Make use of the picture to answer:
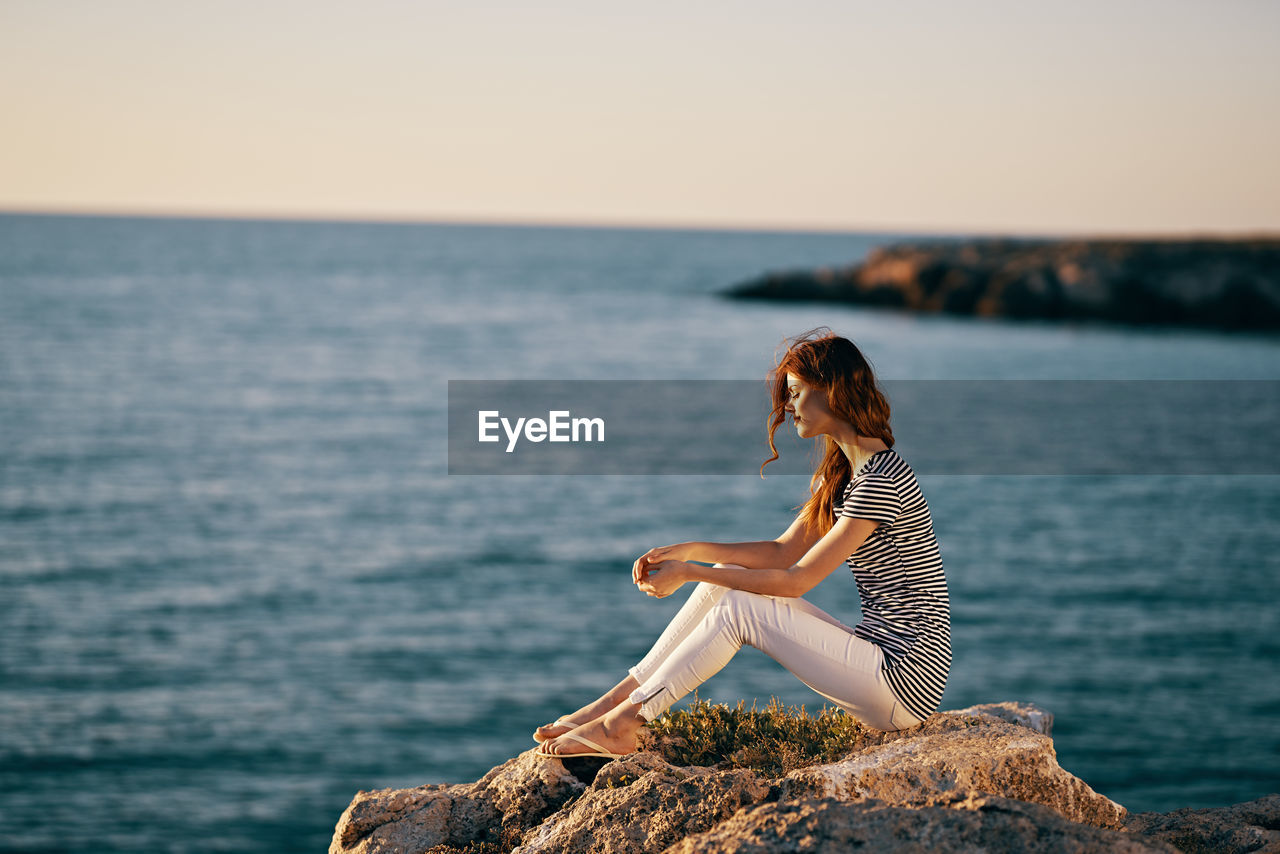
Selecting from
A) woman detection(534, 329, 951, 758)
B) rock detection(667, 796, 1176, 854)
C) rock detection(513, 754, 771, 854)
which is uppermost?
woman detection(534, 329, 951, 758)

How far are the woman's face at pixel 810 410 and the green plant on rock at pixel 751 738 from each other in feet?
4.85

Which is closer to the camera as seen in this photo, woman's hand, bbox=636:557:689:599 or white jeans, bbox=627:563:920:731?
white jeans, bbox=627:563:920:731

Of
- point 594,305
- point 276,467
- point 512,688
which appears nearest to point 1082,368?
point 276,467

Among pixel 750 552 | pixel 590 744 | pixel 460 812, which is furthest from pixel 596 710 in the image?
pixel 750 552

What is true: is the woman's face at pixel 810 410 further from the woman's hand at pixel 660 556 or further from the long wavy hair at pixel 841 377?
the woman's hand at pixel 660 556

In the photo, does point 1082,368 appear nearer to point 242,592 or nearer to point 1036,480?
point 1036,480

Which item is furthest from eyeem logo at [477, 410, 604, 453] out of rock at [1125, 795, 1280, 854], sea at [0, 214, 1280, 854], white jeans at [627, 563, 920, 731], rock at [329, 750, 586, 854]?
white jeans at [627, 563, 920, 731]

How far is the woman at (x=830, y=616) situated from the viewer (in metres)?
5.05

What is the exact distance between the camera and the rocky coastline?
142 inches

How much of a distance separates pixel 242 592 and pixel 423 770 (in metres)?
9.08

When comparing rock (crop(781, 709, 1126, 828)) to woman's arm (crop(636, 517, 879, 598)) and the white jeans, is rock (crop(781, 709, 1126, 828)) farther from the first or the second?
woman's arm (crop(636, 517, 879, 598))

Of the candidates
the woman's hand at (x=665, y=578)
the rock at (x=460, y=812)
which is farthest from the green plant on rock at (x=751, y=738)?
the woman's hand at (x=665, y=578)

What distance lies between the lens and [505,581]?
22.5 m

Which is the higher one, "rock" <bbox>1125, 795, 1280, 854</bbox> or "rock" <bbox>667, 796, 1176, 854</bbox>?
"rock" <bbox>667, 796, 1176, 854</bbox>
